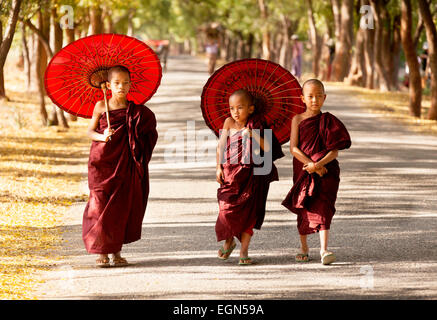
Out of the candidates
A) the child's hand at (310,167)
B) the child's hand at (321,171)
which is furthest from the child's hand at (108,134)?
the child's hand at (321,171)

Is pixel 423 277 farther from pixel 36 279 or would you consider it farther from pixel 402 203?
pixel 402 203

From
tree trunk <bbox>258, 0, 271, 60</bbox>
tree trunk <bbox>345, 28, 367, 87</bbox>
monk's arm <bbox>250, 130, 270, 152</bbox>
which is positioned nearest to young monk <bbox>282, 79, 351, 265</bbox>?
monk's arm <bbox>250, 130, 270, 152</bbox>

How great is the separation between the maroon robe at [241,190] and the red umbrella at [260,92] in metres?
0.30

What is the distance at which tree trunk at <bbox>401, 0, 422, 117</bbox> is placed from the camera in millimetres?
20719

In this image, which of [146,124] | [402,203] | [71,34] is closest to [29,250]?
[146,124]

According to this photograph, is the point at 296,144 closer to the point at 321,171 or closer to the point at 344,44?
the point at 321,171

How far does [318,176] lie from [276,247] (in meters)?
0.91

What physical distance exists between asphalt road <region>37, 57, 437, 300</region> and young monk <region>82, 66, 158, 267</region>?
27 centimetres

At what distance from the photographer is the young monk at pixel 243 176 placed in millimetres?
7371

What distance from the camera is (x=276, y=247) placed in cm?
807

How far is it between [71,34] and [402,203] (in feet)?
40.4

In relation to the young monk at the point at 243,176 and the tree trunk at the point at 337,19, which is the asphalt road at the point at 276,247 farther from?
the tree trunk at the point at 337,19

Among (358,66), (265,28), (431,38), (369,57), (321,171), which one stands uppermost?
(431,38)

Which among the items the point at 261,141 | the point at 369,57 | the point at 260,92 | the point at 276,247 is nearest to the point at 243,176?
the point at 261,141
